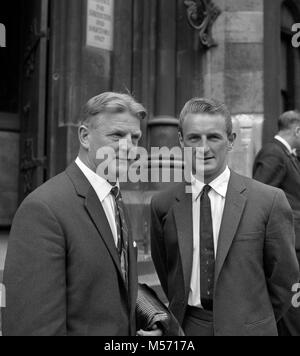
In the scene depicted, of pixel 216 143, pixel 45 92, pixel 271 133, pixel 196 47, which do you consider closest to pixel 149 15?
pixel 196 47

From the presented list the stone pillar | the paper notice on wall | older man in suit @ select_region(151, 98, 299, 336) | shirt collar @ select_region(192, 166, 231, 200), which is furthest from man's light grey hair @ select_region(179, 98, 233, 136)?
the stone pillar

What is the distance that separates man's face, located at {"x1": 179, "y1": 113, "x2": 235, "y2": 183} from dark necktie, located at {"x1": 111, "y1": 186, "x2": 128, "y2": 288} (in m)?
0.43

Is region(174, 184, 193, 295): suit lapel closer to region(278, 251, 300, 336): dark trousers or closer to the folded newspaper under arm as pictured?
the folded newspaper under arm

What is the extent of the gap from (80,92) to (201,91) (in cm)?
174

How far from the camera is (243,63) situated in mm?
6695

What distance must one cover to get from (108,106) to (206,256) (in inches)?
31.3

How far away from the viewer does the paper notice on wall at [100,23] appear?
5.99 m

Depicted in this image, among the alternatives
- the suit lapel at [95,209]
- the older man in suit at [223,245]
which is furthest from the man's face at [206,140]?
the suit lapel at [95,209]

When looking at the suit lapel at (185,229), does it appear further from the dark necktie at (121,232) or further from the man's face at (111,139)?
the man's face at (111,139)

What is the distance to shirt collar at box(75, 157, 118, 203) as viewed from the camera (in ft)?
6.37

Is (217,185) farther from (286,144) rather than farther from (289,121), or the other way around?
(289,121)

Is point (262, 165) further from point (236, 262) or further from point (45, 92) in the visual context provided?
point (45, 92)

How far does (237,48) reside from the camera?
669 cm

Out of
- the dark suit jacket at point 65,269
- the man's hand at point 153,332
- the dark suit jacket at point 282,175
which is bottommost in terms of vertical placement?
the man's hand at point 153,332
